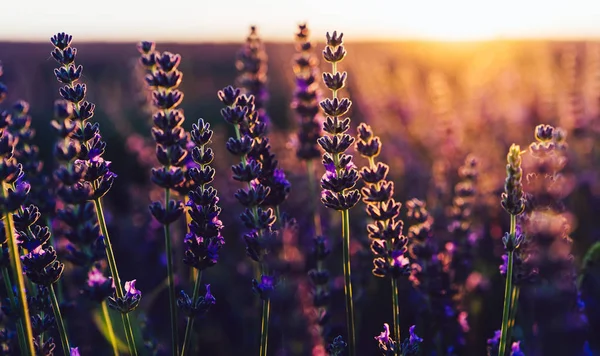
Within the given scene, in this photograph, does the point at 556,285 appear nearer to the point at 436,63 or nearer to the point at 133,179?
the point at 133,179

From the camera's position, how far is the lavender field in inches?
83.8

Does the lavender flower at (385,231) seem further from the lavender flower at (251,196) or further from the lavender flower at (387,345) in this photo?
the lavender flower at (251,196)

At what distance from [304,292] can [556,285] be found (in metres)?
1.44

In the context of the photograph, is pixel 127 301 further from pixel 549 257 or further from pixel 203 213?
pixel 549 257

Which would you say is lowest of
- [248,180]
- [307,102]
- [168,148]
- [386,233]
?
[386,233]

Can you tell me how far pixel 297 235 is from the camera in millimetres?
4367

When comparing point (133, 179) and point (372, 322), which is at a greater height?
point (133, 179)

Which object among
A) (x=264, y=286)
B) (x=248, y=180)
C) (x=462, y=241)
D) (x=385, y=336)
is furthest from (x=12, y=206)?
(x=462, y=241)

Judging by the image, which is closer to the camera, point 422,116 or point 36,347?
point 36,347

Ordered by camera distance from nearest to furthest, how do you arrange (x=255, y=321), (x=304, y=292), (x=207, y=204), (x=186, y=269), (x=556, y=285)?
(x=207, y=204)
(x=556, y=285)
(x=304, y=292)
(x=255, y=321)
(x=186, y=269)

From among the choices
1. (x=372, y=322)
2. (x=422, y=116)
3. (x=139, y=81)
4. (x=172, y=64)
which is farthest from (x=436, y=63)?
(x=172, y=64)

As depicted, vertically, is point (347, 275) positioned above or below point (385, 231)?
below

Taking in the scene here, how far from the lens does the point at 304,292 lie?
3.61 metres

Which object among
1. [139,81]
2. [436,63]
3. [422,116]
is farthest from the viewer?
[436,63]
